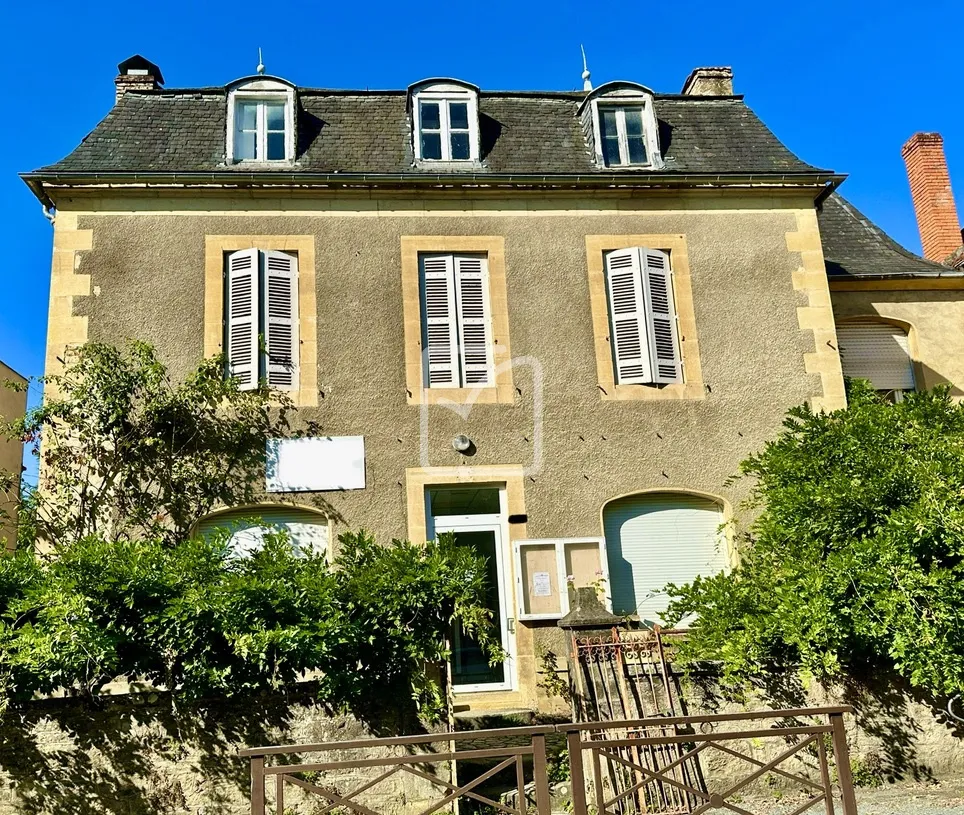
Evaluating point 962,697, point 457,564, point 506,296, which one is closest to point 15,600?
point 457,564

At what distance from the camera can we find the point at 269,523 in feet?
33.8

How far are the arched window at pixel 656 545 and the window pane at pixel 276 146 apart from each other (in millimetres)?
5813

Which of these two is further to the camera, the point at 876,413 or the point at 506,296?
the point at 506,296

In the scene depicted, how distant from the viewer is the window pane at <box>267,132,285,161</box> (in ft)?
38.3

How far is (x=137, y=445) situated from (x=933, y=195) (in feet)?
42.3

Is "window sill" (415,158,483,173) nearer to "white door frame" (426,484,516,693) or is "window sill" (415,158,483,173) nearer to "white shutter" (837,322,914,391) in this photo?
"white door frame" (426,484,516,693)

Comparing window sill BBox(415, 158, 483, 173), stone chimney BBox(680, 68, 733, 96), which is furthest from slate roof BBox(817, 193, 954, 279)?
window sill BBox(415, 158, 483, 173)

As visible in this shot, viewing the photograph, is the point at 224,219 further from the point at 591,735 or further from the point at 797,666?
the point at 797,666

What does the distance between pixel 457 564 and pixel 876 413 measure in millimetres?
4604

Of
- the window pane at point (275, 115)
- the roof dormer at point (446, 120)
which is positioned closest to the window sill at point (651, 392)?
the roof dormer at point (446, 120)

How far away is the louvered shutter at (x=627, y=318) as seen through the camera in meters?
11.2

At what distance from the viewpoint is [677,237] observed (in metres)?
11.7

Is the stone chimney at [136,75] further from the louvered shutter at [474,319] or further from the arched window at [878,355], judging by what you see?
the arched window at [878,355]

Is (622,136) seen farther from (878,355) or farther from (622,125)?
(878,355)
